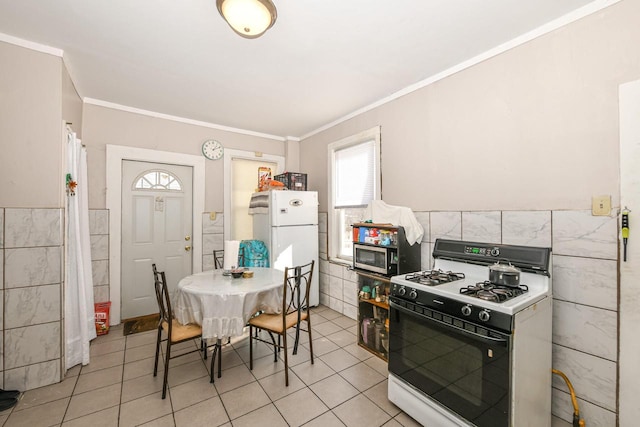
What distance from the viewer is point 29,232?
6.88 ft

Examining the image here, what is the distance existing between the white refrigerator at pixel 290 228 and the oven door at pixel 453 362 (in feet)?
6.24

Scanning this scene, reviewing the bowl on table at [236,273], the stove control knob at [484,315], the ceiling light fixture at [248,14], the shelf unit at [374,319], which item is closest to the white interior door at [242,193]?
the bowl on table at [236,273]

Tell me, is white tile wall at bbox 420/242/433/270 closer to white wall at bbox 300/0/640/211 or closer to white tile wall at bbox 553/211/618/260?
white wall at bbox 300/0/640/211

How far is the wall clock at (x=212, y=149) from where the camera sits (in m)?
3.83

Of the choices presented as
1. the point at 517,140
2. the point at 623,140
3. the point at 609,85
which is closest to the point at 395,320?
the point at 517,140

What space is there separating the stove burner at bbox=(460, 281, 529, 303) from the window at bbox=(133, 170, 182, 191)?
3.59 meters

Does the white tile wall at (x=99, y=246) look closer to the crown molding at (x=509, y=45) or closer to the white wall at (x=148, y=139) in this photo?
the white wall at (x=148, y=139)

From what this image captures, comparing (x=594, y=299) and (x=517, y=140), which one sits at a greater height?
(x=517, y=140)

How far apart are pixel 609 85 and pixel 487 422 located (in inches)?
81.9

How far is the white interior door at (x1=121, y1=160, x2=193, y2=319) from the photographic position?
339cm

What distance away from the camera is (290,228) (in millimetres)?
3658

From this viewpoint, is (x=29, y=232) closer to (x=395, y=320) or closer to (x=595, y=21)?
(x=395, y=320)

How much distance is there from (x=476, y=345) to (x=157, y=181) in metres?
3.82

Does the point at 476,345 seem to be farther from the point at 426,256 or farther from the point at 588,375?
the point at 426,256
